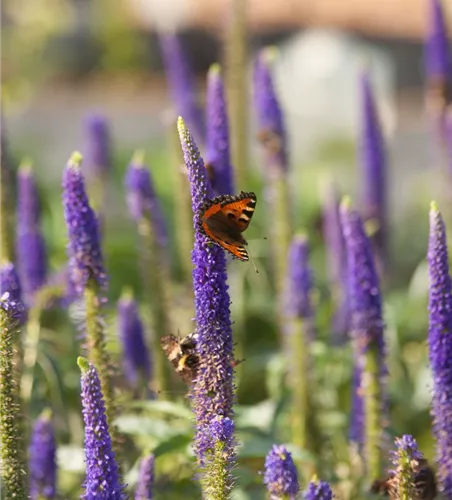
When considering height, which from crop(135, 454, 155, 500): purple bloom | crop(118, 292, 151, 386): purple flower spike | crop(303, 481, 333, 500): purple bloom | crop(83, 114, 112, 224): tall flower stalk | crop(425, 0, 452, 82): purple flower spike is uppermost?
crop(425, 0, 452, 82): purple flower spike

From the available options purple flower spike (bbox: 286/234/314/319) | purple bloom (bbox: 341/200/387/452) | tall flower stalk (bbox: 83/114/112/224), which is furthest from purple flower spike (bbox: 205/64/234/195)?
tall flower stalk (bbox: 83/114/112/224)

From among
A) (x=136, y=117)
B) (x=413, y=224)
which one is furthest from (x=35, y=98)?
(x=413, y=224)

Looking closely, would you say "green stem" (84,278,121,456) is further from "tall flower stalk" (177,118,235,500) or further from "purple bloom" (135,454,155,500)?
"tall flower stalk" (177,118,235,500)

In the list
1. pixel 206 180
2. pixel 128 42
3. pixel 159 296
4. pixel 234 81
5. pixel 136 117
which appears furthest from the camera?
pixel 128 42

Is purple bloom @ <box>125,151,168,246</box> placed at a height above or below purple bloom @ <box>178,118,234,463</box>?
above

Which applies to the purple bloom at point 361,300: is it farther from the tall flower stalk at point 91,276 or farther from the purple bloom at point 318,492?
the purple bloom at point 318,492

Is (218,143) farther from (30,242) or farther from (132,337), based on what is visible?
(30,242)

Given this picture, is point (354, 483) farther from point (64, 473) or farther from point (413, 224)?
point (413, 224)

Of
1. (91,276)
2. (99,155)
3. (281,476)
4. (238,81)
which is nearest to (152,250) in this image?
(91,276)
